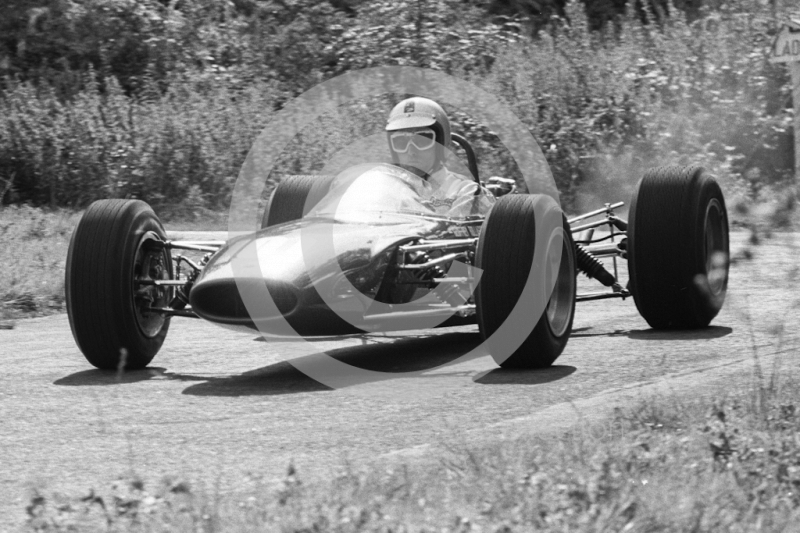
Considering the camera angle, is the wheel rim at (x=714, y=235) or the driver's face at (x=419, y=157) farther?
the driver's face at (x=419, y=157)


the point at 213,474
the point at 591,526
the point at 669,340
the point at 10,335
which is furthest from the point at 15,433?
the point at 669,340

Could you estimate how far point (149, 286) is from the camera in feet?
24.6

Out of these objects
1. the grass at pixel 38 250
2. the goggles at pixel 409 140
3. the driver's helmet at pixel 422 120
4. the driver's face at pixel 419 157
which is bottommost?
the grass at pixel 38 250

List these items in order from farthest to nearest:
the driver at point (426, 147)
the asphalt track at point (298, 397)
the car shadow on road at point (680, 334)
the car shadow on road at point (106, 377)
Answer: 1. the driver at point (426, 147)
2. the car shadow on road at point (680, 334)
3. the car shadow on road at point (106, 377)
4. the asphalt track at point (298, 397)

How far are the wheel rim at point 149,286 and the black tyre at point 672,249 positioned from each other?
10.1 ft

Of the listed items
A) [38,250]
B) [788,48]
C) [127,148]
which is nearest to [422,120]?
[788,48]

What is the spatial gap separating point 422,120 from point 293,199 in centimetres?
160

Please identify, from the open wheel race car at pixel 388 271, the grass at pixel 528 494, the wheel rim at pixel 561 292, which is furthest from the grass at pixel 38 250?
the grass at pixel 528 494

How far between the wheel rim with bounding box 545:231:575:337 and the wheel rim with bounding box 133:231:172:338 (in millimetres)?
2380

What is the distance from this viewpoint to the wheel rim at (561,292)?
7.25 m

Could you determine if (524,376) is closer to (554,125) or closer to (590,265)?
(590,265)

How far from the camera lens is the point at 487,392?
642 centimetres

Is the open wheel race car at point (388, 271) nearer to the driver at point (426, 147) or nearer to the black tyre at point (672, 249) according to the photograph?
the black tyre at point (672, 249)

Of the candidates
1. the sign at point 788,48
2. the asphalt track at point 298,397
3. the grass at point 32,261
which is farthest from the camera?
the grass at point 32,261
